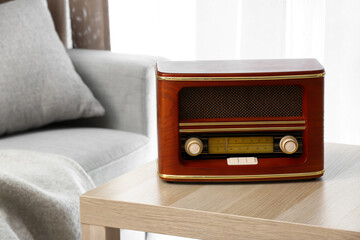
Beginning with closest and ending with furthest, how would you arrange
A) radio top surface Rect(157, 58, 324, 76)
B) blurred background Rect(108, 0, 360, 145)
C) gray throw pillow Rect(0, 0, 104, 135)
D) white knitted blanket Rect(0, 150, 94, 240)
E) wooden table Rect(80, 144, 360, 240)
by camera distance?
wooden table Rect(80, 144, 360, 240) → radio top surface Rect(157, 58, 324, 76) → white knitted blanket Rect(0, 150, 94, 240) → gray throw pillow Rect(0, 0, 104, 135) → blurred background Rect(108, 0, 360, 145)

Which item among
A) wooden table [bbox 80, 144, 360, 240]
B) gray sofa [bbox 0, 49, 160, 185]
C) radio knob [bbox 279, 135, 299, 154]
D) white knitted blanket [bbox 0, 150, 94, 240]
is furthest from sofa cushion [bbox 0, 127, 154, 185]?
radio knob [bbox 279, 135, 299, 154]

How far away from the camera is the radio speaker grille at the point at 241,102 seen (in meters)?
1.02

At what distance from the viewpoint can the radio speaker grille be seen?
1.02 m

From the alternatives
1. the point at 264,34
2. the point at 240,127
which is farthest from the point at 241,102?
the point at 264,34

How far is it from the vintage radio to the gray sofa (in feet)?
2.06

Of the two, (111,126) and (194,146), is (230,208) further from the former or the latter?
(111,126)

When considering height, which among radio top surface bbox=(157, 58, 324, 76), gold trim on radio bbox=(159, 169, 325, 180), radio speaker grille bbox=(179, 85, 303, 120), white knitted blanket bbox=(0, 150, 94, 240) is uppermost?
radio top surface bbox=(157, 58, 324, 76)

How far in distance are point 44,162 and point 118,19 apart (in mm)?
1079

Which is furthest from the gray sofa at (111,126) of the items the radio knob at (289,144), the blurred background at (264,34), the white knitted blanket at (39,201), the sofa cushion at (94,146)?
the radio knob at (289,144)

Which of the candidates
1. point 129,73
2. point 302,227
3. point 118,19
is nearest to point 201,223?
point 302,227

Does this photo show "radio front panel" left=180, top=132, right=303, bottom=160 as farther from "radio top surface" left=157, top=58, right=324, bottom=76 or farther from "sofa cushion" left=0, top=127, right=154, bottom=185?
"sofa cushion" left=0, top=127, right=154, bottom=185

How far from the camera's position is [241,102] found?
3.35 ft

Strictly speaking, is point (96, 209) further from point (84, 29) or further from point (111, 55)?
point (84, 29)

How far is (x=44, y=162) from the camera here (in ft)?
4.73
